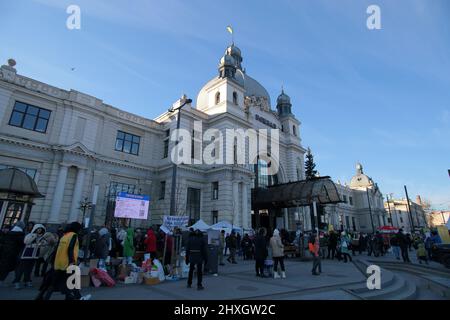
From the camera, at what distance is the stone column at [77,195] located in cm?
2044

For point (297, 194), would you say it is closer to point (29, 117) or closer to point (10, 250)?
point (10, 250)

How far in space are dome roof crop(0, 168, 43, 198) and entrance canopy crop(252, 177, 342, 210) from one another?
23.3m

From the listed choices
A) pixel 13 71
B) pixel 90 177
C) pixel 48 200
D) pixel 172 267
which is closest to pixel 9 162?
pixel 48 200

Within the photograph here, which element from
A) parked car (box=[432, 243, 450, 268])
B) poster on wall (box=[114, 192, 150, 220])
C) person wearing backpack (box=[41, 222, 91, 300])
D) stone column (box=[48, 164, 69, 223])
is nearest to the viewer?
person wearing backpack (box=[41, 222, 91, 300])

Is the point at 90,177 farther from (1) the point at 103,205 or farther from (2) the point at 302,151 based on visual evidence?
(2) the point at 302,151

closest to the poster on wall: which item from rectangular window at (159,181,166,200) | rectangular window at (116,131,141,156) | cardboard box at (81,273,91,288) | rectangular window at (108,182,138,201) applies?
cardboard box at (81,273,91,288)

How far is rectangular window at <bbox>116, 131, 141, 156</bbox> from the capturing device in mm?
25656

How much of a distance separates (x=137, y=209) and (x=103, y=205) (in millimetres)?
9531

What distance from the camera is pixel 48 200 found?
19.7 meters

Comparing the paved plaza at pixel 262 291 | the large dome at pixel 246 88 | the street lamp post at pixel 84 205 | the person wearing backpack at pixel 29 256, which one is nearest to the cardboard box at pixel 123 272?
the paved plaza at pixel 262 291

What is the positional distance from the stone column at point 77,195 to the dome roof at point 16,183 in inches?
286

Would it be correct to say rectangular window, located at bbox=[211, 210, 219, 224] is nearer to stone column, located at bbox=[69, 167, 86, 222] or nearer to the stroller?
stone column, located at bbox=[69, 167, 86, 222]

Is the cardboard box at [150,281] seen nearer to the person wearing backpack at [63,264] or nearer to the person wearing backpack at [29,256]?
the person wearing backpack at [63,264]

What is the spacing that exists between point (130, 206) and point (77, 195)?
28.8 ft
